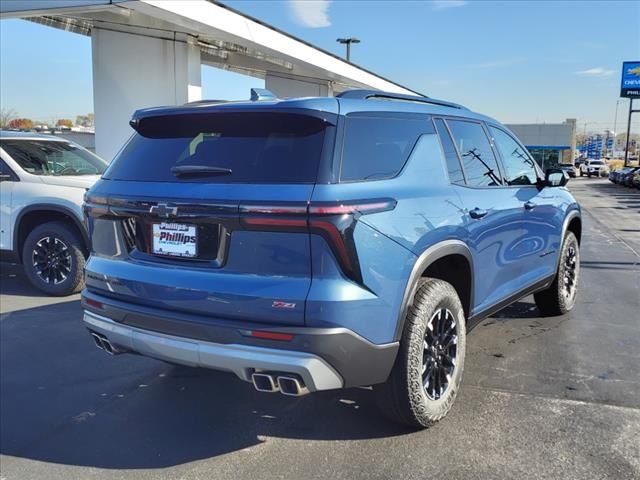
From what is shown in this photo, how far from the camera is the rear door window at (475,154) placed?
386 cm

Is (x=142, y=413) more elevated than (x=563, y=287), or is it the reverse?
(x=563, y=287)

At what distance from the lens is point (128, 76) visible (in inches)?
587

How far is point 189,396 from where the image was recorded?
13.0 feet

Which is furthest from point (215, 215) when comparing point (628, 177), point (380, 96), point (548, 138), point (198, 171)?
point (548, 138)

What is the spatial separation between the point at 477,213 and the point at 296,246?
1576 mm

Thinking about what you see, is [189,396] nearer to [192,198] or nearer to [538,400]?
[192,198]

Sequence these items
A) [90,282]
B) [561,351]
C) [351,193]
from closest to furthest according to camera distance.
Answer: [351,193]
[90,282]
[561,351]


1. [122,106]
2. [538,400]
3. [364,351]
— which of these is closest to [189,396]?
[364,351]

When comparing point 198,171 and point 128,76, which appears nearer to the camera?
point 198,171

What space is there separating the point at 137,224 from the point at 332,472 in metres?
1.67

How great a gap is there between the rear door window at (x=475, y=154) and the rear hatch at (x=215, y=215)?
138cm

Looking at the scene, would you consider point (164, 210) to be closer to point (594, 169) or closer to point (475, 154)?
point (475, 154)

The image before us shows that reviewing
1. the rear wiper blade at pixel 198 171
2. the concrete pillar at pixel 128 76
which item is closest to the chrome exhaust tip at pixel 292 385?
the rear wiper blade at pixel 198 171

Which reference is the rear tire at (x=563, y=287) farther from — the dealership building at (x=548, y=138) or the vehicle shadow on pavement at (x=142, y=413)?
the dealership building at (x=548, y=138)
